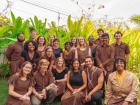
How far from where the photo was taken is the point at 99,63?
10.3 metres

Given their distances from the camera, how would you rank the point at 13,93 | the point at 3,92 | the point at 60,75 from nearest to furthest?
the point at 13,93 → the point at 60,75 → the point at 3,92

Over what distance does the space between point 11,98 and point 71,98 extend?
4.05ft

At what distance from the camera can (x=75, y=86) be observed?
927cm

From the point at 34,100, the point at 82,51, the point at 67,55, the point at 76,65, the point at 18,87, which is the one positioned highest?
the point at 82,51

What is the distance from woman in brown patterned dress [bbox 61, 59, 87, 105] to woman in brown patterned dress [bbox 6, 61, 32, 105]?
889 mm

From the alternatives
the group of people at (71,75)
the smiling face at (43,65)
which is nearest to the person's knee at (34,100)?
the group of people at (71,75)

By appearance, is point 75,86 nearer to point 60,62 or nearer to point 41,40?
point 60,62

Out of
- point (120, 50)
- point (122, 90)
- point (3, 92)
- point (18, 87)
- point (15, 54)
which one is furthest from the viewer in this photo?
point (15, 54)

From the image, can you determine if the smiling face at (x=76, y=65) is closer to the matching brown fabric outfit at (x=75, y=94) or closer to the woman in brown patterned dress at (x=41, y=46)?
the matching brown fabric outfit at (x=75, y=94)

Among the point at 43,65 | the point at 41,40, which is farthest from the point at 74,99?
the point at 41,40

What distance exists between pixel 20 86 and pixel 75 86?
51.7 inches

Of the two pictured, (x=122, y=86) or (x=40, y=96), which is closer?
(x=122, y=86)

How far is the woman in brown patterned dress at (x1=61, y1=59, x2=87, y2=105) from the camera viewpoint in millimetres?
8953

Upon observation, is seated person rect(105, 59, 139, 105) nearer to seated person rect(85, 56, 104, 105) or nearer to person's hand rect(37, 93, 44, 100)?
seated person rect(85, 56, 104, 105)
